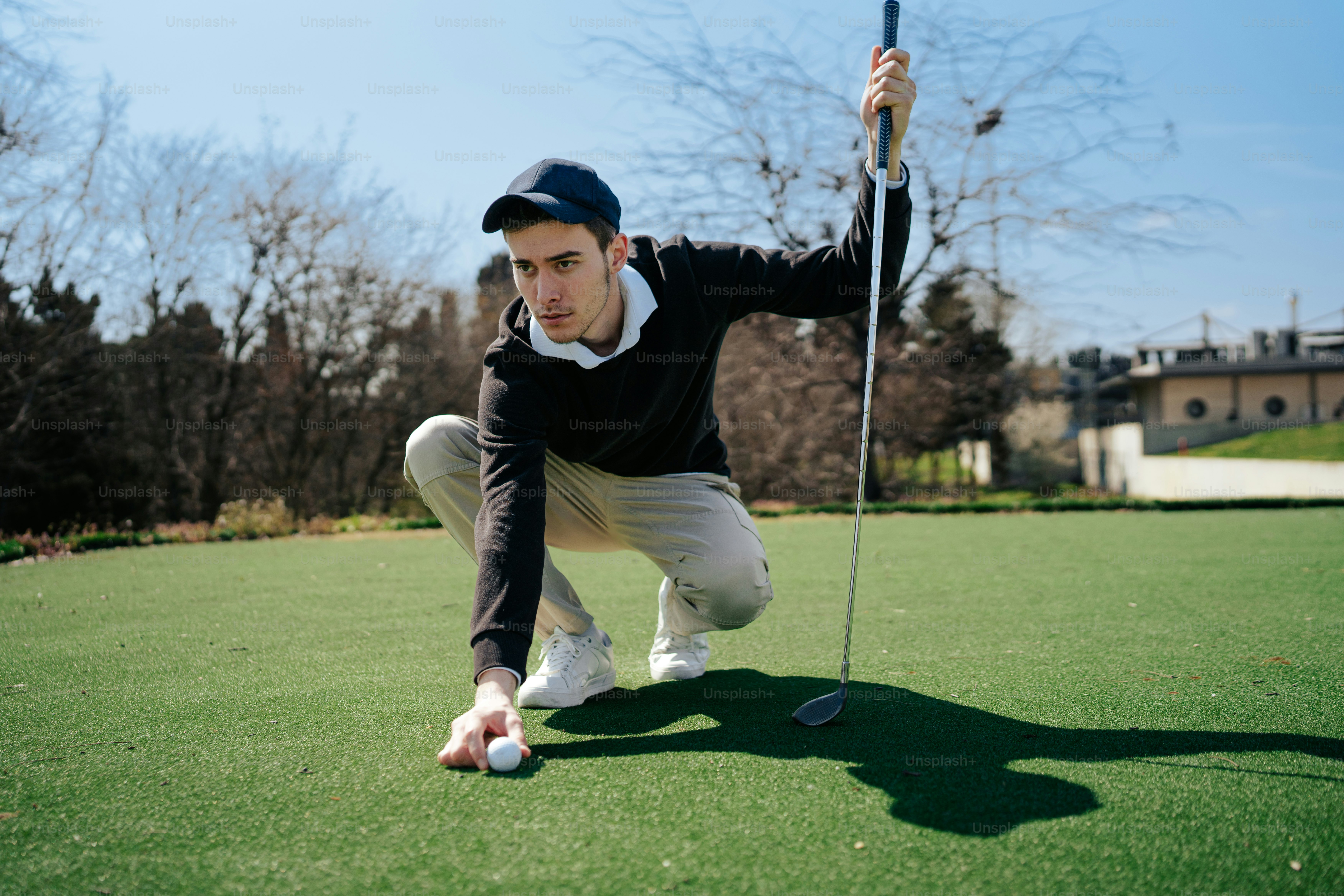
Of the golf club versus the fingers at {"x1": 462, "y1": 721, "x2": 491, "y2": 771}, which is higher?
the golf club

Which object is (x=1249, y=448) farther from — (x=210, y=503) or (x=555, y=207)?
(x=555, y=207)

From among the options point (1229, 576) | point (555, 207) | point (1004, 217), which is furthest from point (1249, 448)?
point (555, 207)

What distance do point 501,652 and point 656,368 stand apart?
41.5 inches

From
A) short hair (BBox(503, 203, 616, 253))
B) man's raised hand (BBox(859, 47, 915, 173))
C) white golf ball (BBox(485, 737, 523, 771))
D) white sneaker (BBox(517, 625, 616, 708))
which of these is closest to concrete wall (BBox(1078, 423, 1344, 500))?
man's raised hand (BBox(859, 47, 915, 173))

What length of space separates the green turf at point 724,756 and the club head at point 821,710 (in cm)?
3

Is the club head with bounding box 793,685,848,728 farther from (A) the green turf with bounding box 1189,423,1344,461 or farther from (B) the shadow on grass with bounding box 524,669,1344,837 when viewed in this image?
(A) the green turf with bounding box 1189,423,1344,461

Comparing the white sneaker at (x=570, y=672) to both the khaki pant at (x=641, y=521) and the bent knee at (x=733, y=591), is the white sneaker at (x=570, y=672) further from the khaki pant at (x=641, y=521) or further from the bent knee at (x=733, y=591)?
the bent knee at (x=733, y=591)

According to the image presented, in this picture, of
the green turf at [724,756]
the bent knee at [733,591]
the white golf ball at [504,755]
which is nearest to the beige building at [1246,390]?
the green turf at [724,756]

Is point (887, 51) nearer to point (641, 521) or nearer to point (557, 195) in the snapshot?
point (557, 195)

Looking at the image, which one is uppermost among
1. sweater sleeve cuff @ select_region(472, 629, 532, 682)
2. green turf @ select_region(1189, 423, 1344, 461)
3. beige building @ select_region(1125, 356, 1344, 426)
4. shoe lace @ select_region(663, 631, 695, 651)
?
beige building @ select_region(1125, 356, 1344, 426)

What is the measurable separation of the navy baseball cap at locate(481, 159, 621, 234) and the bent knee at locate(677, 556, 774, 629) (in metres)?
1.14

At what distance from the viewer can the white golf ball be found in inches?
73.5

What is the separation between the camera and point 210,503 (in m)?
15.9

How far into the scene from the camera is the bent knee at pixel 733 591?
2703 mm
